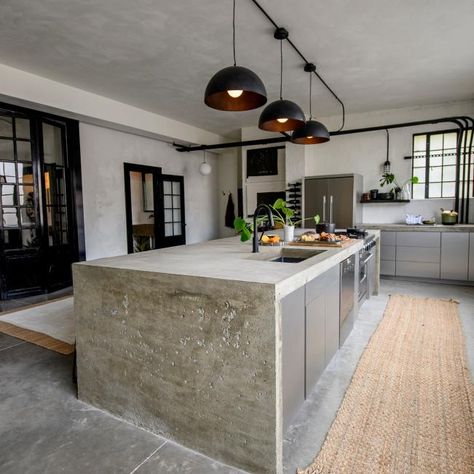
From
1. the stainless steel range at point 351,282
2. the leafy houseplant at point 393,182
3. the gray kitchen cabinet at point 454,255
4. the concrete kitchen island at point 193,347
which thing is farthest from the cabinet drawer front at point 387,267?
the concrete kitchen island at point 193,347

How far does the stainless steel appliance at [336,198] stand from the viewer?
631 cm

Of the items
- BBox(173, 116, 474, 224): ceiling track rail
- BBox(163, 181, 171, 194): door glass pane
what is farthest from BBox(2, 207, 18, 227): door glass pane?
BBox(173, 116, 474, 224): ceiling track rail

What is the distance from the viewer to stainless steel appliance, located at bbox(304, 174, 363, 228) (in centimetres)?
631

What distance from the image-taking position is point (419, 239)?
578 cm

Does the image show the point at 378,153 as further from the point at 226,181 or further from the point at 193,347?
the point at 193,347

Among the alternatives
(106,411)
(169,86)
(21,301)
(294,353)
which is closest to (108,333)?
(106,411)

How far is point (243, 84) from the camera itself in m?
2.34

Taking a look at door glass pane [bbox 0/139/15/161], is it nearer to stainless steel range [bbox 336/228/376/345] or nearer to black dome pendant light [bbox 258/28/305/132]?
black dome pendant light [bbox 258/28/305/132]

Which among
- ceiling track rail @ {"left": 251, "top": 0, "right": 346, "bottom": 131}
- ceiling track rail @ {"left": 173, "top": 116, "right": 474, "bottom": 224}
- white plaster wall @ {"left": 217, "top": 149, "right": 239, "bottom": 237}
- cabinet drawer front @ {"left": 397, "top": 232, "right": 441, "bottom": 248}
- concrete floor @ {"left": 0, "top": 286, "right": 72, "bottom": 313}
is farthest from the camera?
white plaster wall @ {"left": 217, "top": 149, "right": 239, "bottom": 237}

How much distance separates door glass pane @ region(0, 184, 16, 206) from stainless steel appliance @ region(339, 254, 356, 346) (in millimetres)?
4715

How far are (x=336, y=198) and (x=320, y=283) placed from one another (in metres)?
4.55

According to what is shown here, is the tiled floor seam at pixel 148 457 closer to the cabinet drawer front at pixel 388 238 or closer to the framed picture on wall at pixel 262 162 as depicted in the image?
the cabinet drawer front at pixel 388 238

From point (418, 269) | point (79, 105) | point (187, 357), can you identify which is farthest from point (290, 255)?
point (79, 105)

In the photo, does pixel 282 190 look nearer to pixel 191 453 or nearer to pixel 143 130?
pixel 143 130
